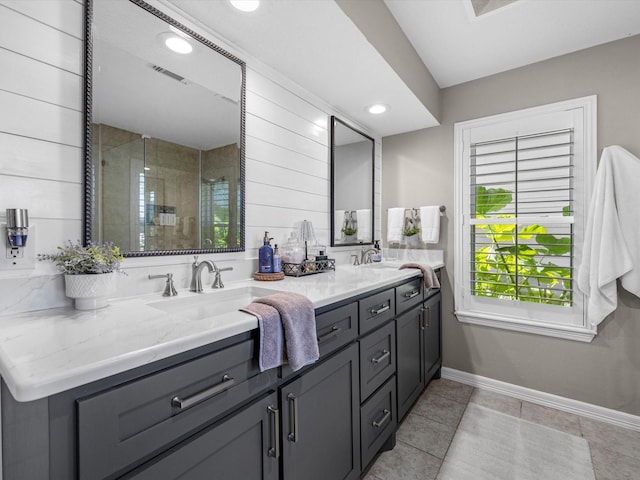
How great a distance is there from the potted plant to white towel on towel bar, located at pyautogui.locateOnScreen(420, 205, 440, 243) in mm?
2247

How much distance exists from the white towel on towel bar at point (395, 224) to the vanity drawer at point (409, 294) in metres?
0.63

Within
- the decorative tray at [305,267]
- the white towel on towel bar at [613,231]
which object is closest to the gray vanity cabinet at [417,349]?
the decorative tray at [305,267]

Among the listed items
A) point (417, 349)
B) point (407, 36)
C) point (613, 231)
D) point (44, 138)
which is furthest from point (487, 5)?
point (44, 138)

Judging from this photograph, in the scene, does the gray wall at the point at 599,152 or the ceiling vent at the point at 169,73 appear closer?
the ceiling vent at the point at 169,73

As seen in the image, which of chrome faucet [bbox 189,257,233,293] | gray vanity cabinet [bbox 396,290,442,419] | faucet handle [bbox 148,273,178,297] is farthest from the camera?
gray vanity cabinet [bbox 396,290,442,419]

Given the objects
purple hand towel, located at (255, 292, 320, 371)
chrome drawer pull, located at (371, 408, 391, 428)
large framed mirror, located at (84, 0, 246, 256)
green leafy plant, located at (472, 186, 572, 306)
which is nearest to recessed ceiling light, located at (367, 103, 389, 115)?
green leafy plant, located at (472, 186, 572, 306)

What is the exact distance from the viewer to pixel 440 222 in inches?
107

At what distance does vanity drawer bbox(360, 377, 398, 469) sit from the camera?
154cm

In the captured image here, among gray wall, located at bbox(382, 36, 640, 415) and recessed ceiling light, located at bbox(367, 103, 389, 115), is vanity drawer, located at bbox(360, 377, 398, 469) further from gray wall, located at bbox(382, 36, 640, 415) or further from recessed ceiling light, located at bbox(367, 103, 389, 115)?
recessed ceiling light, located at bbox(367, 103, 389, 115)

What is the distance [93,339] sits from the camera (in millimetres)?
758

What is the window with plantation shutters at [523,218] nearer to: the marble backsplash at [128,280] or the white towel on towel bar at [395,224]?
the white towel on towel bar at [395,224]

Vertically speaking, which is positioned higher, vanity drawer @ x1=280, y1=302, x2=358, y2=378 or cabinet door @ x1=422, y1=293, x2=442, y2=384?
vanity drawer @ x1=280, y1=302, x2=358, y2=378

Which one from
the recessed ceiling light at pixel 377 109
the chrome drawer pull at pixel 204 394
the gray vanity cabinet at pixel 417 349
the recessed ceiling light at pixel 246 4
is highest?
the recessed ceiling light at pixel 246 4

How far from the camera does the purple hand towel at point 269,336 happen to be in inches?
38.4
